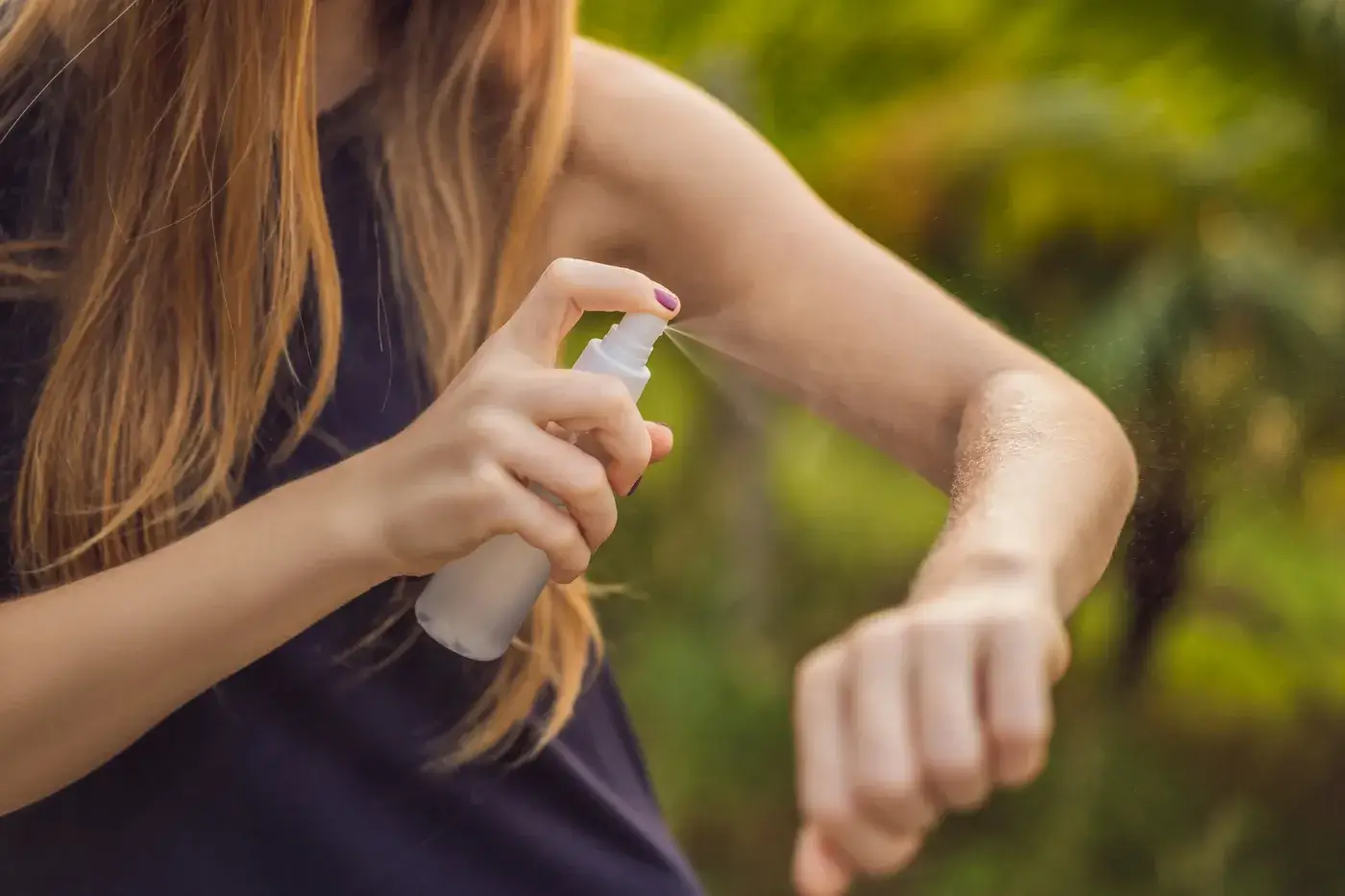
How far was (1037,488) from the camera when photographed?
32 cm

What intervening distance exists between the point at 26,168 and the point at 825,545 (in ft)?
1.17

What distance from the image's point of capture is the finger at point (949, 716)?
216 mm

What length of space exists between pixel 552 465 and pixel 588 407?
2 centimetres

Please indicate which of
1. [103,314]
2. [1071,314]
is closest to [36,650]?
[103,314]

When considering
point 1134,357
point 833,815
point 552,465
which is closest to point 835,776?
point 833,815

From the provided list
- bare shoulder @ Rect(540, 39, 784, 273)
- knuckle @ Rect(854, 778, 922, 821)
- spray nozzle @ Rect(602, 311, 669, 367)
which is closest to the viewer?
knuckle @ Rect(854, 778, 922, 821)

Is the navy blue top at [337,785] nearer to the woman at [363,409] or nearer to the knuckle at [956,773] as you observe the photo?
the woman at [363,409]

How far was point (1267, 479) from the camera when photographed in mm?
490

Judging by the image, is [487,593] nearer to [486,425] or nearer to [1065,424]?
[486,425]

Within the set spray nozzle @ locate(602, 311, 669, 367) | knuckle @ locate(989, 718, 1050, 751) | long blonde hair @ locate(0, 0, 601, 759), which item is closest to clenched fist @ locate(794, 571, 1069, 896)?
knuckle @ locate(989, 718, 1050, 751)

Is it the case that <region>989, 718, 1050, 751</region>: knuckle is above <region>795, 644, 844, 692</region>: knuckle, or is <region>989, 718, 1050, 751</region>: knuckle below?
below

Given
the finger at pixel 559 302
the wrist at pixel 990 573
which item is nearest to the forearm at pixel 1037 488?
the wrist at pixel 990 573

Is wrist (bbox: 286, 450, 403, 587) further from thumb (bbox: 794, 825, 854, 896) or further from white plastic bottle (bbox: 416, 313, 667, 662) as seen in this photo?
thumb (bbox: 794, 825, 854, 896)

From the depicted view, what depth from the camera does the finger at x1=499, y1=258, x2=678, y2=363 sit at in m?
0.30
